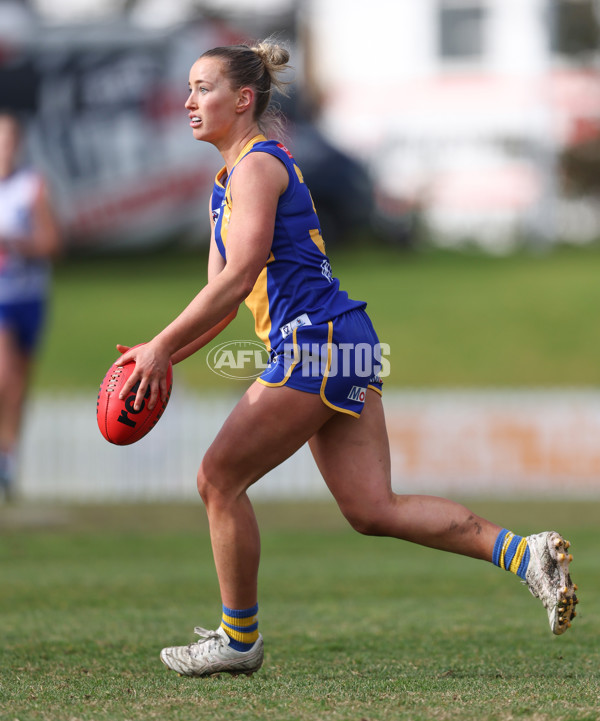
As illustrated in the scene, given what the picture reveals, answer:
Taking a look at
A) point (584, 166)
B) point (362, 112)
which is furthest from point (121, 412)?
point (362, 112)

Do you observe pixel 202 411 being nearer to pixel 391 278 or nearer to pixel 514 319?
pixel 514 319

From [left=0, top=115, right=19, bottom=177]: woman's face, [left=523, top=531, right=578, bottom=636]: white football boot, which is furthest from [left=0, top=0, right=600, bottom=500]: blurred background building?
[left=0, top=115, right=19, bottom=177]: woman's face

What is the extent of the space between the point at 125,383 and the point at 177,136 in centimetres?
2034

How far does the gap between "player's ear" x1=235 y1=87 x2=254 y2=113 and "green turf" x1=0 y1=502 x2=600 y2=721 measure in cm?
191

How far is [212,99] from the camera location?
13.7ft

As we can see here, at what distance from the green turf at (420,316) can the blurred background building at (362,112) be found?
4.97 ft

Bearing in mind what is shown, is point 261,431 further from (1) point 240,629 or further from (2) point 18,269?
(2) point 18,269

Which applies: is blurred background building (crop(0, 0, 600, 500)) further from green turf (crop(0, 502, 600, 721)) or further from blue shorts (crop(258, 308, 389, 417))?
green turf (crop(0, 502, 600, 721))

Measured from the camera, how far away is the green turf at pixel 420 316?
17.6 metres

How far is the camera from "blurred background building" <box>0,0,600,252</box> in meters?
23.3

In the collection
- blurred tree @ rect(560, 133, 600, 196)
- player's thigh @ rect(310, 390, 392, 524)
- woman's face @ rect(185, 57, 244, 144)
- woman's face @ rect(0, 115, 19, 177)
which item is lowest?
player's thigh @ rect(310, 390, 392, 524)

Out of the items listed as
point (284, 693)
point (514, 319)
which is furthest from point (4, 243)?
point (514, 319)

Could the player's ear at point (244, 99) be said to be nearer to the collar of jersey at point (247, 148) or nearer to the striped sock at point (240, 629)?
the collar of jersey at point (247, 148)

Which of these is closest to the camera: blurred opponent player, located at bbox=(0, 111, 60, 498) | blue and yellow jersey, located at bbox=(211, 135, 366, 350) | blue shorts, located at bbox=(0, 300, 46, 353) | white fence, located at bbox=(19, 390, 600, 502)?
blue and yellow jersey, located at bbox=(211, 135, 366, 350)
